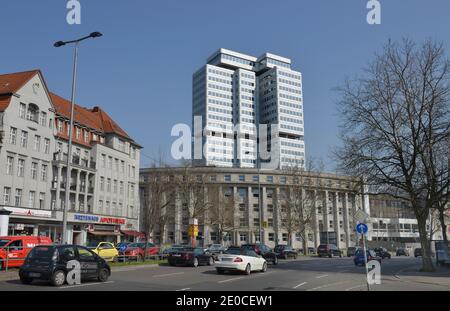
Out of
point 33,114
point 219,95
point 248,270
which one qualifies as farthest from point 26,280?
point 219,95

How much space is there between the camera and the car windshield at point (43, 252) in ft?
51.7

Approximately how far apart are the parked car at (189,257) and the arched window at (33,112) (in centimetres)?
2594

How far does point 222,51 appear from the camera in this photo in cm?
17125

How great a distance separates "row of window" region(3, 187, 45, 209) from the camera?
42.5 m

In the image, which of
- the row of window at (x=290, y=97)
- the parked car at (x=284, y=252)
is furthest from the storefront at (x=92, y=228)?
the row of window at (x=290, y=97)

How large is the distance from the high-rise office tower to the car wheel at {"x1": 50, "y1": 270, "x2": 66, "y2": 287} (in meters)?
139

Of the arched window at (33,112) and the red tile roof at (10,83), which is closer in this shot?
the red tile roof at (10,83)

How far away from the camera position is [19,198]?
44.2 m

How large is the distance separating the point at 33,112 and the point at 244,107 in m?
127

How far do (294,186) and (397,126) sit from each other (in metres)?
37.9

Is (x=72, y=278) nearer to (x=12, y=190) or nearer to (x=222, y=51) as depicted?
(x=12, y=190)

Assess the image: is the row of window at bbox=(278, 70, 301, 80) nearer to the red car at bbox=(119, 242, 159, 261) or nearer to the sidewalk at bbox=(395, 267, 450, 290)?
the red car at bbox=(119, 242, 159, 261)

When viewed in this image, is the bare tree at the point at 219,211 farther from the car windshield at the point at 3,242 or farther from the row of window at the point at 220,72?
the row of window at the point at 220,72
